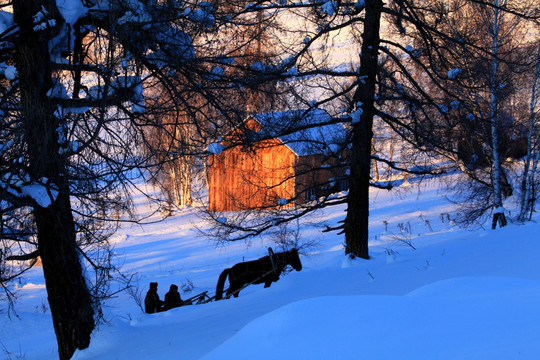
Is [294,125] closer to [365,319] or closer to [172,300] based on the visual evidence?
[172,300]

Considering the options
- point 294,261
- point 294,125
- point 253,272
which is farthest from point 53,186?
point 294,261

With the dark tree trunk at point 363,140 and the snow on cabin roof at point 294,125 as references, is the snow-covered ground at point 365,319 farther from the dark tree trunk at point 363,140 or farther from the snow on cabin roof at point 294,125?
the snow on cabin roof at point 294,125

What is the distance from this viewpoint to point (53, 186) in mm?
5180

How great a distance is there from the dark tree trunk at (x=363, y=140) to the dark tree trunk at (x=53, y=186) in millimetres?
6059

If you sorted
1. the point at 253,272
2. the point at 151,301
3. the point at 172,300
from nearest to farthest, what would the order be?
1. the point at 151,301
2. the point at 172,300
3. the point at 253,272

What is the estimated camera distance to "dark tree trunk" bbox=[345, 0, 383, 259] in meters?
10.2

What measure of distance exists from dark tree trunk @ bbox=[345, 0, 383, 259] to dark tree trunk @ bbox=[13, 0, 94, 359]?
6.06 meters

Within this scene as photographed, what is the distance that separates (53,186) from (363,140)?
22.9 ft

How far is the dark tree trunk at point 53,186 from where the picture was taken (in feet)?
16.2

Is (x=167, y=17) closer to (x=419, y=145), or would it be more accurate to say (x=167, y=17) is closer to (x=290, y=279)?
(x=290, y=279)

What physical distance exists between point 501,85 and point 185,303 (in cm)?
859

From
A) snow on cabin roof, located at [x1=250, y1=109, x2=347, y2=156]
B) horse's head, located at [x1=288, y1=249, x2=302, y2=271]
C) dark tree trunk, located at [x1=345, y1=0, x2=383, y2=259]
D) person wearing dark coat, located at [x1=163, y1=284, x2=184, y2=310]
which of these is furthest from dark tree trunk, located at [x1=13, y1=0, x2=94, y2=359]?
dark tree trunk, located at [x1=345, y1=0, x2=383, y2=259]

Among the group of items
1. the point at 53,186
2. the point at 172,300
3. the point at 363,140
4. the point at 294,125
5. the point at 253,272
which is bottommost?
the point at 172,300

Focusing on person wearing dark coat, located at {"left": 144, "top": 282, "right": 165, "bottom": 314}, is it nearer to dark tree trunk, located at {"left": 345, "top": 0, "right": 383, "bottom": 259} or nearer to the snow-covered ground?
the snow-covered ground
